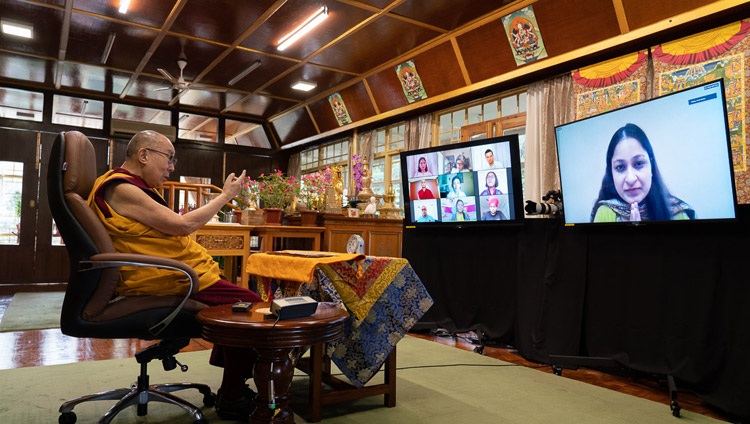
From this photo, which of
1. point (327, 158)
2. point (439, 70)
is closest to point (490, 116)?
point (439, 70)

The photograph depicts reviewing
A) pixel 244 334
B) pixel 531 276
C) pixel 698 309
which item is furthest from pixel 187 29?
pixel 698 309

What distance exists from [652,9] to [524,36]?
1.16 meters

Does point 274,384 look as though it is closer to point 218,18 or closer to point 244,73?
point 218,18

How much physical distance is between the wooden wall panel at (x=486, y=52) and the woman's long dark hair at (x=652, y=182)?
2.18 meters

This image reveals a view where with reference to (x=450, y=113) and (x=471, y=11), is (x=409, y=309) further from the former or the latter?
(x=450, y=113)

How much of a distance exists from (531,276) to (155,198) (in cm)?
254

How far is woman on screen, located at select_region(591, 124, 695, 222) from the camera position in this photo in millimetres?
2660

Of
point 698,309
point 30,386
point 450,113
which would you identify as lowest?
point 30,386

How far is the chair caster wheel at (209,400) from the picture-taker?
2232 millimetres

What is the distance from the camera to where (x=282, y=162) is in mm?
9969

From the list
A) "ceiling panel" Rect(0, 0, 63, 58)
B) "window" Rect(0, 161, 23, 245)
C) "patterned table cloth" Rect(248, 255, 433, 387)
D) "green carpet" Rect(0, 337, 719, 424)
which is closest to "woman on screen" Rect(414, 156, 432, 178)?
"green carpet" Rect(0, 337, 719, 424)

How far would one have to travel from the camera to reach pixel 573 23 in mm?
4172

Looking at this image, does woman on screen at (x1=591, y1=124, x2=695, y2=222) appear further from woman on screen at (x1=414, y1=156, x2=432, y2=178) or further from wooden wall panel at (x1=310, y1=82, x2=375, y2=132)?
wooden wall panel at (x1=310, y1=82, x2=375, y2=132)

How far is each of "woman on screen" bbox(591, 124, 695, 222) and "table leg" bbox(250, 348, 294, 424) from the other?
217 centimetres
